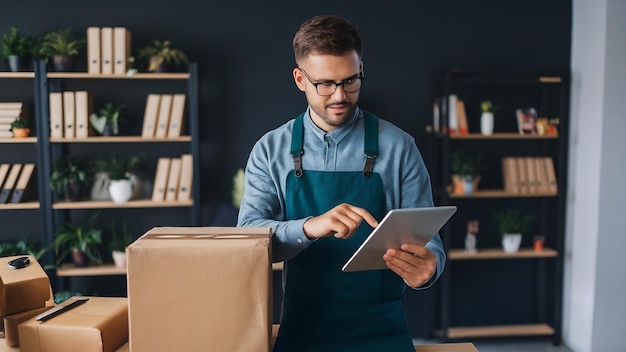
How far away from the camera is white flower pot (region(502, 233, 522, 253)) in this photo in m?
4.18

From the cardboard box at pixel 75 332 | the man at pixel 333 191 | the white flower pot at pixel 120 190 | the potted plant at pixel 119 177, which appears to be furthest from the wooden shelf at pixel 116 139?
the cardboard box at pixel 75 332

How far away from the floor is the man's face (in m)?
3.13

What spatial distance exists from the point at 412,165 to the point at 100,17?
10.1 ft

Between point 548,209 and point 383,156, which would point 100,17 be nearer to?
point 383,156

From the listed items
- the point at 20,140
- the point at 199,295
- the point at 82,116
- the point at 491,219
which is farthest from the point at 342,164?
the point at 491,219

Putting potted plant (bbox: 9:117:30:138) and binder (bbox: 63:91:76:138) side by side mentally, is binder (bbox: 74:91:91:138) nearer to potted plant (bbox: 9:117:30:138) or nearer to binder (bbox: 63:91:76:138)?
binder (bbox: 63:91:76:138)

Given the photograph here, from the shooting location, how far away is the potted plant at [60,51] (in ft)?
12.2

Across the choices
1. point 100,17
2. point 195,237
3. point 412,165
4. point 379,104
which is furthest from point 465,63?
point 195,237

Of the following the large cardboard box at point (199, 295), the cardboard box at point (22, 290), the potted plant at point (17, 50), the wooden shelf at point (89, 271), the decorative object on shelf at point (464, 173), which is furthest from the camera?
the decorative object on shelf at point (464, 173)

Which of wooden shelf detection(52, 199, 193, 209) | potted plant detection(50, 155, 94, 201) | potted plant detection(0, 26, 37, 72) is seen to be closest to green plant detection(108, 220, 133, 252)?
wooden shelf detection(52, 199, 193, 209)

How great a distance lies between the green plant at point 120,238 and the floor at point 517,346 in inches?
86.4

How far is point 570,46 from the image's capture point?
4367mm

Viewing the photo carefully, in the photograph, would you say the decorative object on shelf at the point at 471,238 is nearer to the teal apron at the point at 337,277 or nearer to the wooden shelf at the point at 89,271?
the wooden shelf at the point at 89,271

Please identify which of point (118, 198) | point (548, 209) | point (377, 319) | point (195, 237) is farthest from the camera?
point (548, 209)
